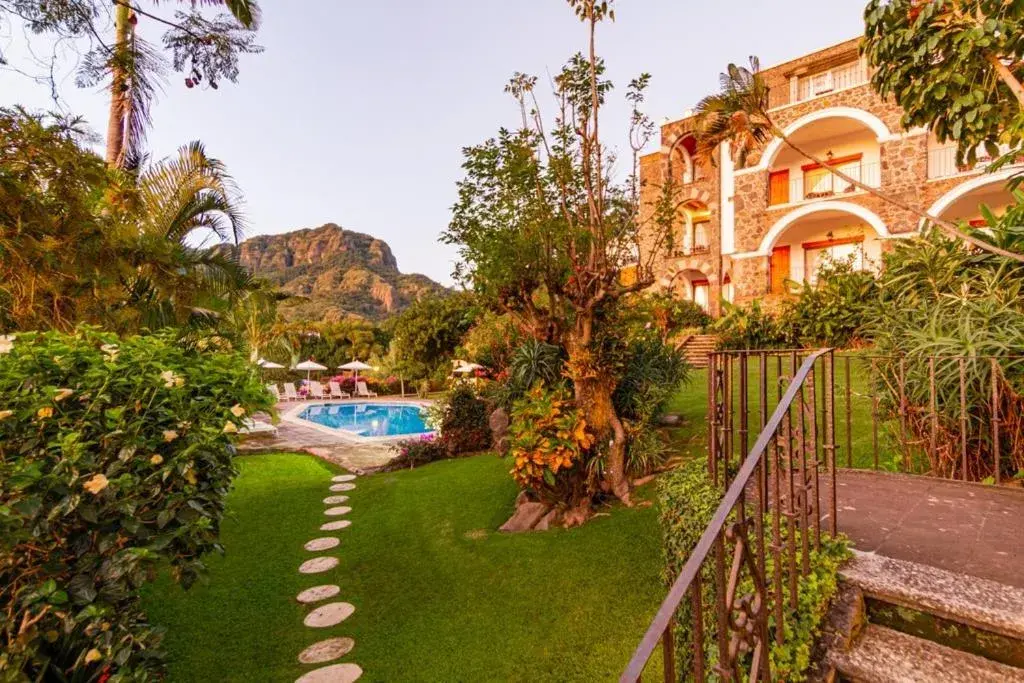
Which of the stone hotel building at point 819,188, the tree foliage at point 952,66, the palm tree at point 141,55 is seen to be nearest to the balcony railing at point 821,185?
the stone hotel building at point 819,188

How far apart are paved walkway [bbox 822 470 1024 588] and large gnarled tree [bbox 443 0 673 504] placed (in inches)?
99.9

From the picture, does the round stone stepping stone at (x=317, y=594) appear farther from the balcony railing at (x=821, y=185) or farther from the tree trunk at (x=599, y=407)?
the balcony railing at (x=821, y=185)

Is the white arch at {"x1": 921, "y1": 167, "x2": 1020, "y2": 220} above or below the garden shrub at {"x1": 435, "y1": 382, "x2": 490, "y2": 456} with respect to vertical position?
above

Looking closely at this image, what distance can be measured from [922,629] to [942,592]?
0.19 metres

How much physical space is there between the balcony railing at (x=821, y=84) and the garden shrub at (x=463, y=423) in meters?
16.9

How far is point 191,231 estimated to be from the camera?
7.73 metres

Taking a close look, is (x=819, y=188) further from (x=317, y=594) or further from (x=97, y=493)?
(x=97, y=493)

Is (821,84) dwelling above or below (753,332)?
above

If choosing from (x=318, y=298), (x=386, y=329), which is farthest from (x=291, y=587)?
(x=318, y=298)

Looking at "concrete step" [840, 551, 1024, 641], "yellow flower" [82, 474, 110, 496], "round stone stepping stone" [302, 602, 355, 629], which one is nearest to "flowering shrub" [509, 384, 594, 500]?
"round stone stepping stone" [302, 602, 355, 629]

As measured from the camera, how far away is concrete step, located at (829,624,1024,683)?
1.84 meters

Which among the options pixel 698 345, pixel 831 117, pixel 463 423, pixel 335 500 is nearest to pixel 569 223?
pixel 335 500

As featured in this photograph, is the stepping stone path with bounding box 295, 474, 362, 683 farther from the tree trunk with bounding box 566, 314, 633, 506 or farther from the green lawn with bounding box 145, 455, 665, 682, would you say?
the tree trunk with bounding box 566, 314, 633, 506

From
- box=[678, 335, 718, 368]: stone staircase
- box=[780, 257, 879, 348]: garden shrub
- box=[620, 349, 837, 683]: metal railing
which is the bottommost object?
box=[620, 349, 837, 683]: metal railing
